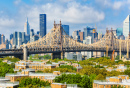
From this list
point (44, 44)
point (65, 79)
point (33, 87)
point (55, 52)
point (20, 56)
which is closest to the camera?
point (33, 87)

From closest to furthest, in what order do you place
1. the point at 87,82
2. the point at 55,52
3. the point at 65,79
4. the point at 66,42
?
1. the point at 87,82
2. the point at 65,79
3. the point at 55,52
4. the point at 66,42

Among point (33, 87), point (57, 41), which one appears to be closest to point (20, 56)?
point (57, 41)

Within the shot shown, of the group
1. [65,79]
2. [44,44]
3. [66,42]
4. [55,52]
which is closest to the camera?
[65,79]

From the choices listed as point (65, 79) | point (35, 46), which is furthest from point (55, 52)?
point (65, 79)

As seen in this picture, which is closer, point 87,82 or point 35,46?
point 87,82

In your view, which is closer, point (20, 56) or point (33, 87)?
point (33, 87)

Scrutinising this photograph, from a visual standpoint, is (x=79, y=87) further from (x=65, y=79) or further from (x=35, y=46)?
(x=35, y=46)

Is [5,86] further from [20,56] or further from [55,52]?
[55,52]

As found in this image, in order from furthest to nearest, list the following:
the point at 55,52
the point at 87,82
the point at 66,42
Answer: the point at 66,42 → the point at 55,52 → the point at 87,82
